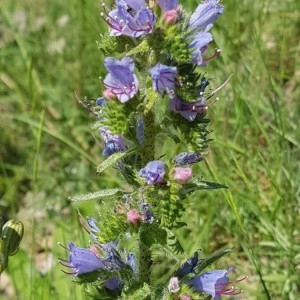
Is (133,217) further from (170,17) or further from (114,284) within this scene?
(170,17)

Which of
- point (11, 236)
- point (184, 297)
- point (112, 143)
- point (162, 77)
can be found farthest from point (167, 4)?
point (11, 236)

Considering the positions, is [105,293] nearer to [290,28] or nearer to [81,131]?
[81,131]

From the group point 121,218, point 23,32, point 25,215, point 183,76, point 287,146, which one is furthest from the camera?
point 23,32

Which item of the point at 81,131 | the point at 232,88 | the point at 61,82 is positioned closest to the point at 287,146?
the point at 232,88

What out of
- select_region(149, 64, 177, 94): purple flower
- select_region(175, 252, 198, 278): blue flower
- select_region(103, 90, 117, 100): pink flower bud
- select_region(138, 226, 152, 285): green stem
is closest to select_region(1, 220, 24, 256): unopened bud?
select_region(138, 226, 152, 285): green stem

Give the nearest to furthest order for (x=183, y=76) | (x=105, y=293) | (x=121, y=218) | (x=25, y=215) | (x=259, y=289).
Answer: (x=183, y=76)
(x=121, y=218)
(x=105, y=293)
(x=259, y=289)
(x=25, y=215)
